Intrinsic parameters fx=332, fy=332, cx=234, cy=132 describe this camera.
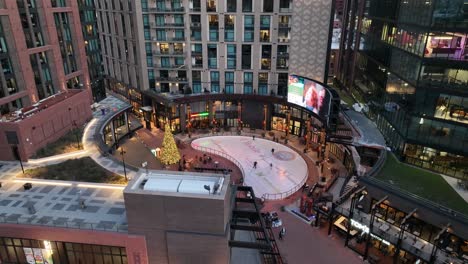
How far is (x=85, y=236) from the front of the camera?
100 ft

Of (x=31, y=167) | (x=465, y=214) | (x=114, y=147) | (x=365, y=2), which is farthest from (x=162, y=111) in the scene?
(x=465, y=214)

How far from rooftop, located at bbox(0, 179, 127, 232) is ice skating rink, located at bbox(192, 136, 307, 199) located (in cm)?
2220

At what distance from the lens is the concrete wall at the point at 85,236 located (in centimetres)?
2947

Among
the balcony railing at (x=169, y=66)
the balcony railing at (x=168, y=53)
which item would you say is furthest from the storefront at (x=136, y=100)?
the balcony railing at (x=168, y=53)

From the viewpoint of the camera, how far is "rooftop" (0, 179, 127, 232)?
31984 millimetres

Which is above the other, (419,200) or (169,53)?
(169,53)

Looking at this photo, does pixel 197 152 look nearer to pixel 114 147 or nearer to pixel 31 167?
pixel 114 147

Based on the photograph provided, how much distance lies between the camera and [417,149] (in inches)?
1640

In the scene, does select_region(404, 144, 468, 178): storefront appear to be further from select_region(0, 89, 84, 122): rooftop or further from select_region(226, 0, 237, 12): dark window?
select_region(0, 89, 84, 122): rooftop

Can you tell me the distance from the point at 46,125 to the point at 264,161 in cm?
3547

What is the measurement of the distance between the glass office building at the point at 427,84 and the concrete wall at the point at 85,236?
112 ft

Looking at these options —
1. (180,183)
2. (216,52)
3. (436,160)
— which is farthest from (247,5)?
(180,183)

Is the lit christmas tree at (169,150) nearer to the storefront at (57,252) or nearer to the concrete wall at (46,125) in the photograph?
the concrete wall at (46,125)

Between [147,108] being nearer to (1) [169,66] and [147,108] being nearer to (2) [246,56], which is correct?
(1) [169,66]
